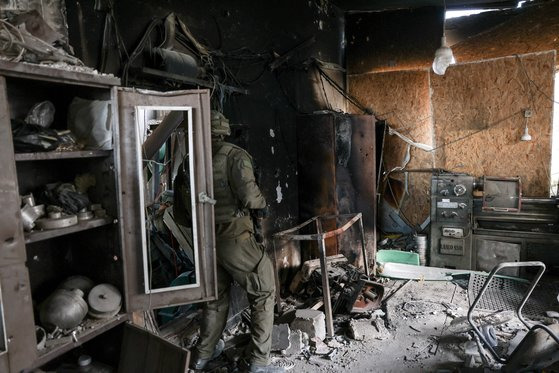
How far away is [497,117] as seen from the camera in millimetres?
5633

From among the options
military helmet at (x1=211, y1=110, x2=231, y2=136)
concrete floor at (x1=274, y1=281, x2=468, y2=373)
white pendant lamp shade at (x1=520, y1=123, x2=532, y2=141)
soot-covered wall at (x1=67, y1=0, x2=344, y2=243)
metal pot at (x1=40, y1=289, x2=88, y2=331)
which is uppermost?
soot-covered wall at (x1=67, y1=0, x2=344, y2=243)

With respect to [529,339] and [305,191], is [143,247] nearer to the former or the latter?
[529,339]

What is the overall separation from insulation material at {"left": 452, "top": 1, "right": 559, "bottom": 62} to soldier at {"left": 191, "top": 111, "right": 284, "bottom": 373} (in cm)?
448

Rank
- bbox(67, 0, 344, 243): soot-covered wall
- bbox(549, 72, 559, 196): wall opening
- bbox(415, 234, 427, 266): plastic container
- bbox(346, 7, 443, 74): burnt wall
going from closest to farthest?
bbox(67, 0, 344, 243): soot-covered wall, bbox(549, 72, 559, 196): wall opening, bbox(415, 234, 427, 266): plastic container, bbox(346, 7, 443, 74): burnt wall

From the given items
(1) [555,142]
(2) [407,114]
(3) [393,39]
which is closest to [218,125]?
(2) [407,114]

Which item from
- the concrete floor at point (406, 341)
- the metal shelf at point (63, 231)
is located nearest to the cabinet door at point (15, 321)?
the metal shelf at point (63, 231)

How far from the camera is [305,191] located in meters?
5.15

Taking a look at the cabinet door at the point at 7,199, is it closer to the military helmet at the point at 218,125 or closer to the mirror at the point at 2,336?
the mirror at the point at 2,336

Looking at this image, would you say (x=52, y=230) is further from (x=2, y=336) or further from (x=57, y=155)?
(x=2, y=336)

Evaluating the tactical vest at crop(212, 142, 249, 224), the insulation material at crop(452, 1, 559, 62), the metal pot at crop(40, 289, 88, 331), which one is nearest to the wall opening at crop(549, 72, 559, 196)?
the insulation material at crop(452, 1, 559, 62)

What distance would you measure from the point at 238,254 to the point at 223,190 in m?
0.52

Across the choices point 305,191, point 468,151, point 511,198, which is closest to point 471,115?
point 468,151

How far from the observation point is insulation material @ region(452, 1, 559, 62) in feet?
17.7

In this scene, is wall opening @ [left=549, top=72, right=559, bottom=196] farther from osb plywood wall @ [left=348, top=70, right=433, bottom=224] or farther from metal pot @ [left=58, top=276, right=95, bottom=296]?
metal pot @ [left=58, top=276, right=95, bottom=296]
